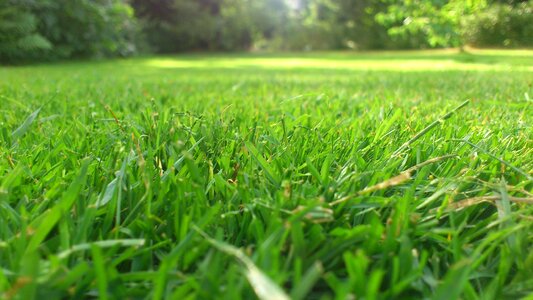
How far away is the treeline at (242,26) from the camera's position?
8.72 m

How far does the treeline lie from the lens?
8.72 metres

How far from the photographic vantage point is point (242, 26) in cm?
2591

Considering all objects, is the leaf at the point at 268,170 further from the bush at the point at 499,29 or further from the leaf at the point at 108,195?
the bush at the point at 499,29

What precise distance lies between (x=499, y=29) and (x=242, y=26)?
1426 centimetres

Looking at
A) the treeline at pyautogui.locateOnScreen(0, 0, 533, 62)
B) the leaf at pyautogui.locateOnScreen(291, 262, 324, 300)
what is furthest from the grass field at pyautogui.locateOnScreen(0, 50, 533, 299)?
the treeline at pyautogui.locateOnScreen(0, 0, 533, 62)

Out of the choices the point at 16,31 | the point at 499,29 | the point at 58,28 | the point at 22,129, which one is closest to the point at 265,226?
the point at 22,129

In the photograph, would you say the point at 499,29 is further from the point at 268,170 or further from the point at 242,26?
the point at 268,170

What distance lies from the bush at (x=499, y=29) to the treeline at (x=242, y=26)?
0.04 meters

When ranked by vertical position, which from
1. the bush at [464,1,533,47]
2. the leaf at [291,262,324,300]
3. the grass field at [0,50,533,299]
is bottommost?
the bush at [464,1,533,47]

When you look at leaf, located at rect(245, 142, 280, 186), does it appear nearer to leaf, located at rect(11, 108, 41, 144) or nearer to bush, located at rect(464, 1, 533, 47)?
leaf, located at rect(11, 108, 41, 144)

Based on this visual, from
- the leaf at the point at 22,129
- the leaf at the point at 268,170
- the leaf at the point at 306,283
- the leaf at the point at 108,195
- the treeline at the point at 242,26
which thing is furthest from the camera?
the treeline at the point at 242,26

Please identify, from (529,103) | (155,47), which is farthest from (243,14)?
(529,103)

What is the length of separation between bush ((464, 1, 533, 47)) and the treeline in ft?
0.13

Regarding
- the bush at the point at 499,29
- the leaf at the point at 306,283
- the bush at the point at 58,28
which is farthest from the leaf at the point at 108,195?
the bush at the point at 499,29
